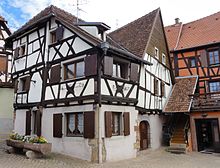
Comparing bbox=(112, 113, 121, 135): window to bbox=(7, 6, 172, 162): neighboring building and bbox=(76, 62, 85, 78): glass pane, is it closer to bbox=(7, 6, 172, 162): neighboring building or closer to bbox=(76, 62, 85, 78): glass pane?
bbox=(7, 6, 172, 162): neighboring building

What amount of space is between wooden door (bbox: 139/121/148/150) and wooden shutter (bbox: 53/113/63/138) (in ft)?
15.1

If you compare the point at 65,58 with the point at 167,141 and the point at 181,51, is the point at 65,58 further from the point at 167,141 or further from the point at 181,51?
the point at 181,51

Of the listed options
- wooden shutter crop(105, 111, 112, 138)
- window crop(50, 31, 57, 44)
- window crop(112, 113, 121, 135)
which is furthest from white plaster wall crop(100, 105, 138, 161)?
window crop(50, 31, 57, 44)

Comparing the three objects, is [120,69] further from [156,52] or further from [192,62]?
[192,62]

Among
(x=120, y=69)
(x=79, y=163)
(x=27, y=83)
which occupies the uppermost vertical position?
(x=120, y=69)

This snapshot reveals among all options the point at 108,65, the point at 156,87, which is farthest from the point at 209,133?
the point at 108,65

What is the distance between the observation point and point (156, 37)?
14.9m

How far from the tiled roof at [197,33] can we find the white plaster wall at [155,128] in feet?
24.0

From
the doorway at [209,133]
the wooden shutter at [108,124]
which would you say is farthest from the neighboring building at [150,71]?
the doorway at [209,133]

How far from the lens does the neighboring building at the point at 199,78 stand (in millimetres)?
14117

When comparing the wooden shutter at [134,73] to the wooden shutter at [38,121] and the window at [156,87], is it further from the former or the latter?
the wooden shutter at [38,121]

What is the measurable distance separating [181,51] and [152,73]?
238 inches

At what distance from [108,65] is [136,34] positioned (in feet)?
18.7

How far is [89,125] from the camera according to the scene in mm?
9242
